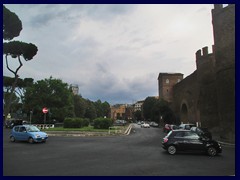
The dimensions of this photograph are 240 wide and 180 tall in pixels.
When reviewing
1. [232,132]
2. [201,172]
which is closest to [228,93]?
[232,132]

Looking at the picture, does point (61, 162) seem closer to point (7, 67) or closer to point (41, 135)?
point (41, 135)

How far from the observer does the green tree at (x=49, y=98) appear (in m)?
46.9

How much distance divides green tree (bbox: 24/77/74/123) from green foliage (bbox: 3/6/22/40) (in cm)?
1697

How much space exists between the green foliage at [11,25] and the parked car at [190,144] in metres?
24.4

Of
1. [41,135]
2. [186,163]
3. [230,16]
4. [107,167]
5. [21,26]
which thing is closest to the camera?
[107,167]

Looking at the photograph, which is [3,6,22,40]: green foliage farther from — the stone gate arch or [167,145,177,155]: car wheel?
the stone gate arch

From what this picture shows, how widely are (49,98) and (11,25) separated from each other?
19.1m

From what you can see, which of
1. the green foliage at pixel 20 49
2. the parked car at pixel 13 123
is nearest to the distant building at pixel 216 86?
the green foliage at pixel 20 49

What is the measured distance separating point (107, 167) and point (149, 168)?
5.26 ft

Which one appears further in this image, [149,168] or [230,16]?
[230,16]

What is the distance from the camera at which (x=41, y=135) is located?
785 inches

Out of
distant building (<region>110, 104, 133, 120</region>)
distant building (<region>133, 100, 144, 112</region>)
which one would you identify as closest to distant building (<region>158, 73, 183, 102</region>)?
distant building (<region>110, 104, 133, 120</region>)

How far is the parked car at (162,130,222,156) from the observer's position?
13.5 metres

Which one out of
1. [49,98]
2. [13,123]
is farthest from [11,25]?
[13,123]
